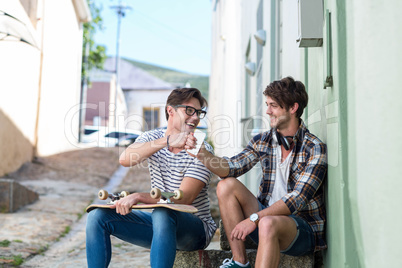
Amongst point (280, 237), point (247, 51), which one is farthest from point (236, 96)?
point (280, 237)

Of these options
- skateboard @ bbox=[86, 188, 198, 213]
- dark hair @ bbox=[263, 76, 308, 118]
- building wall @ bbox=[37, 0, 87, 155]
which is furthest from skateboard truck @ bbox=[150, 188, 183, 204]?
building wall @ bbox=[37, 0, 87, 155]

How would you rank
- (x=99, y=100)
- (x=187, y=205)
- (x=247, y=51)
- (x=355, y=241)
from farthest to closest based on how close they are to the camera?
(x=99, y=100) < (x=247, y=51) < (x=187, y=205) < (x=355, y=241)

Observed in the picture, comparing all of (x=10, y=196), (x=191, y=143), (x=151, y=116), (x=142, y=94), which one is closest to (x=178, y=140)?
(x=191, y=143)

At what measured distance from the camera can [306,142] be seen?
2928 millimetres

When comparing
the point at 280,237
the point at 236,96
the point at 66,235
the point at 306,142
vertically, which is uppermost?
the point at 236,96

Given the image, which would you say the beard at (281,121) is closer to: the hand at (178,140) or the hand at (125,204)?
the hand at (178,140)

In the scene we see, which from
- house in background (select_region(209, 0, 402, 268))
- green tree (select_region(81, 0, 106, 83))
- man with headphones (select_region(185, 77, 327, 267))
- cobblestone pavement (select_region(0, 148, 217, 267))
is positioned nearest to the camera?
house in background (select_region(209, 0, 402, 268))

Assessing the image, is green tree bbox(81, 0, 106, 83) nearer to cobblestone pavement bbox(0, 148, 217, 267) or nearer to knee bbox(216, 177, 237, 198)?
cobblestone pavement bbox(0, 148, 217, 267)

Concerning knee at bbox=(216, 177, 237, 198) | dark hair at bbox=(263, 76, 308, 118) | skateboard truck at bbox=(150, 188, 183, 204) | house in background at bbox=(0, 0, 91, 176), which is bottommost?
skateboard truck at bbox=(150, 188, 183, 204)

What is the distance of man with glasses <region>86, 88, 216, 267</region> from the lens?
280 cm

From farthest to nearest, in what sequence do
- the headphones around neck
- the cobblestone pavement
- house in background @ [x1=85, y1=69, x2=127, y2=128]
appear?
1. house in background @ [x1=85, y1=69, x2=127, y2=128]
2. the cobblestone pavement
3. the headphones around neck

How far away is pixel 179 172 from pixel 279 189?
1.94ft

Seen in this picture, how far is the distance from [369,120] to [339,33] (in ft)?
1.79

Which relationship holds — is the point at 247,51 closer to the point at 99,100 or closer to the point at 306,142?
the point at 306,142
